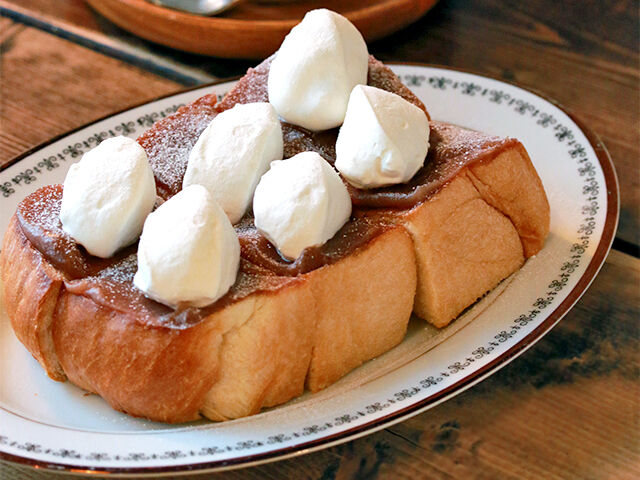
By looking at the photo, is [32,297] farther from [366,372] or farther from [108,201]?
[366,372]

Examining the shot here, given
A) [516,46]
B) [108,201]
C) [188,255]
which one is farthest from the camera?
[516,46]

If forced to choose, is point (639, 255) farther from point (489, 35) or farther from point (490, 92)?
Result: point (489, 35)

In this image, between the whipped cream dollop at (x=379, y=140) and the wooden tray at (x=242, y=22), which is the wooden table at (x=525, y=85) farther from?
the whipped cream dollop at (x=379, y=140)

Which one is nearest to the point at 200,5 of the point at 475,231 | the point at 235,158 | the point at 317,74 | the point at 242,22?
the point at 242,22

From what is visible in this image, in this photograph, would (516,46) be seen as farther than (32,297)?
Yes

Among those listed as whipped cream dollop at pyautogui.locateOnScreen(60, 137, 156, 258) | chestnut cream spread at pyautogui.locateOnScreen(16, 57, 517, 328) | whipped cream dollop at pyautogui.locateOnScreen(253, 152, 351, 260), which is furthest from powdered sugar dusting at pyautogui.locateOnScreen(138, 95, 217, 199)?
whipped cream dollop at pyautogui.locateOnScreen(253, 152, 351, 260)

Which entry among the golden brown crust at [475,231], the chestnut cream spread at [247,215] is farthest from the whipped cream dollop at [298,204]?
the golden brown crust at [475,231]
